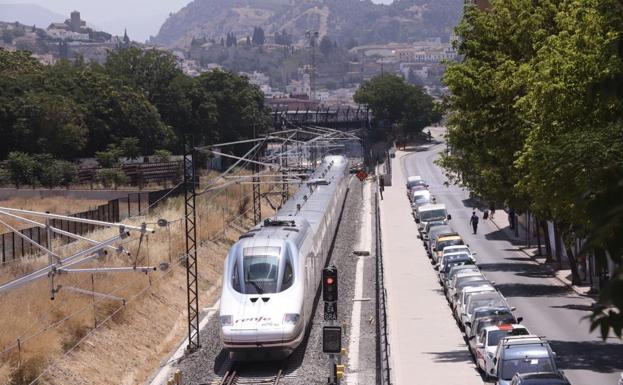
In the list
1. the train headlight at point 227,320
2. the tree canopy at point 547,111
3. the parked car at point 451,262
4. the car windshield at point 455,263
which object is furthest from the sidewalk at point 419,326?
the tree canopy at point 547,111

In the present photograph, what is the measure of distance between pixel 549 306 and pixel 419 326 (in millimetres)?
5959

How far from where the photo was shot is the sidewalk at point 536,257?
41.0 m

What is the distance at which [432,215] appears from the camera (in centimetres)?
6194

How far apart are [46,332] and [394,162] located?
9864 centimetres

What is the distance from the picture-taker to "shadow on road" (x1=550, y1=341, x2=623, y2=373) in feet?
86.9

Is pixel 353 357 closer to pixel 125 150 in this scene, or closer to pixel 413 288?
pixel 413 288

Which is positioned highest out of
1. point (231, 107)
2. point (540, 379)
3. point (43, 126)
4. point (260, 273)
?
point (231, 107)

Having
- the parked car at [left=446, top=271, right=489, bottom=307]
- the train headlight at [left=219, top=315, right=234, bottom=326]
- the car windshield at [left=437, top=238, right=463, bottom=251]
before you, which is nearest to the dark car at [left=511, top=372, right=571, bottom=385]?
the train headlight at [left=219, top=315, right=234, bottom=326]

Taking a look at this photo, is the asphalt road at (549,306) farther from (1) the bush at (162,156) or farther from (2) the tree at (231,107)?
(2) the tree at (231,107)

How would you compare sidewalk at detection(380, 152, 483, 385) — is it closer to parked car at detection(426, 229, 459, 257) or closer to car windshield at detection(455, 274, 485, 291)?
parked car at detection(426, 229, 459, 257)

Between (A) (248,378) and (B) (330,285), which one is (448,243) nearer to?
(A) (248,378)

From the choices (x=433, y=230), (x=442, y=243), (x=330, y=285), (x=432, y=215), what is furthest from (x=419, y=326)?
(x=432, y=215)

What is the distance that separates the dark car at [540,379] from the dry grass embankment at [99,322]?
11129mm

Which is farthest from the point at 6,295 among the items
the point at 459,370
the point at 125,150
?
the point at 125,150
